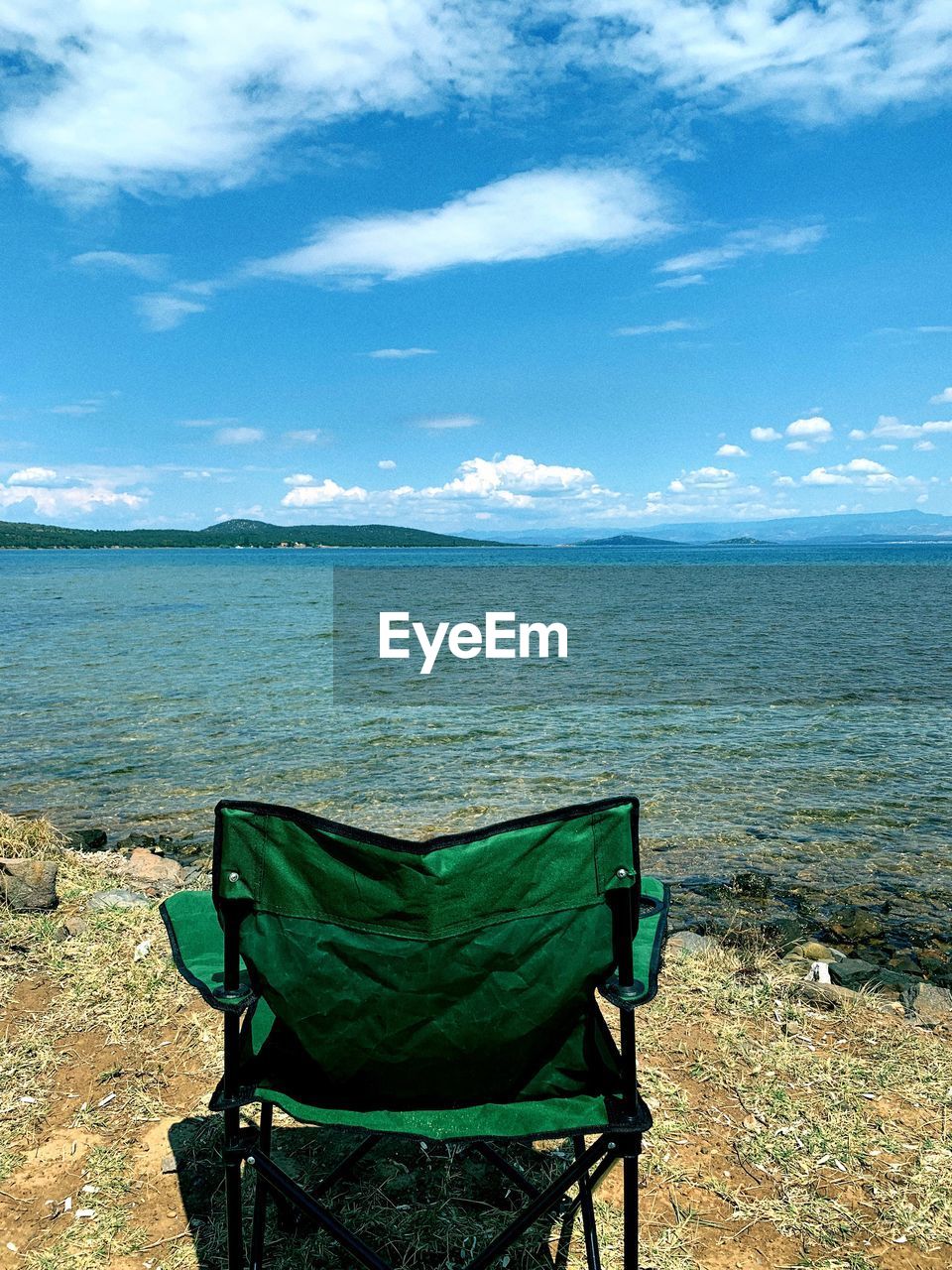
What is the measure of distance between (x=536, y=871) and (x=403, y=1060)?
0.67 meters

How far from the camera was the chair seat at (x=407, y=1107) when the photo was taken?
240 centimetres

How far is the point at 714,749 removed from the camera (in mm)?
12961

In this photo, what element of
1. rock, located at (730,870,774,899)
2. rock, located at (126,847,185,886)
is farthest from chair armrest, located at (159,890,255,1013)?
rock, located at (730,870,774,899)

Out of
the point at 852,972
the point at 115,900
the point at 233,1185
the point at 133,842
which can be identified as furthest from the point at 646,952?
the point at 133,842

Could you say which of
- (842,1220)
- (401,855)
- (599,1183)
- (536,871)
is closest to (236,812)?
Answer: (401,855)

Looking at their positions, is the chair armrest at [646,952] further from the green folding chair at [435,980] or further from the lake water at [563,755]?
the lake water at [563,755]

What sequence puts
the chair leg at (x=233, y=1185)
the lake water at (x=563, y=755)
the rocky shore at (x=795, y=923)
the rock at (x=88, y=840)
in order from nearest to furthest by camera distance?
1. the chair leg at (x=233, y=1185)
2. the rocky shore at (x=795, y=923)
3. the rock at (x=88, y=840)
4. the lake water at (x=563, y=755)

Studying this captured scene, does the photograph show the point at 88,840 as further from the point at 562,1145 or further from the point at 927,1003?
the point at 927,1003

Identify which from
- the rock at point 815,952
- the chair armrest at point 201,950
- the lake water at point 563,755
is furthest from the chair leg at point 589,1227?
the lake water at point 563,755

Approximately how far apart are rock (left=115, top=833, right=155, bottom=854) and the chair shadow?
5417 mm

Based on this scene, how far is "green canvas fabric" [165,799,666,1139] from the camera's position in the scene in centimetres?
241

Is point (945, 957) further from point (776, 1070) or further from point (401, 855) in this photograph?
point (401, 855)

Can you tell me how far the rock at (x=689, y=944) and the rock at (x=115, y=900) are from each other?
347cm

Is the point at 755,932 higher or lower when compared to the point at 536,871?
lower
